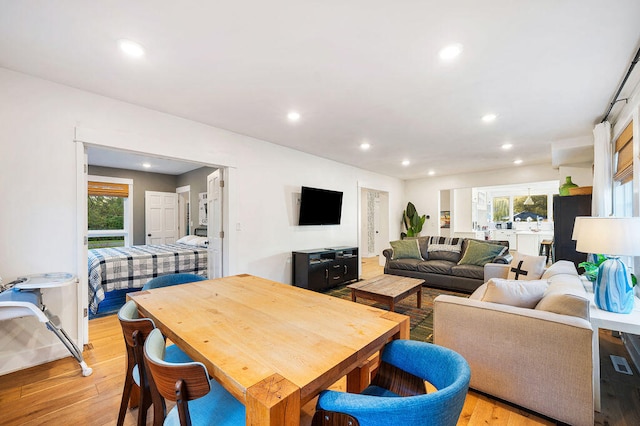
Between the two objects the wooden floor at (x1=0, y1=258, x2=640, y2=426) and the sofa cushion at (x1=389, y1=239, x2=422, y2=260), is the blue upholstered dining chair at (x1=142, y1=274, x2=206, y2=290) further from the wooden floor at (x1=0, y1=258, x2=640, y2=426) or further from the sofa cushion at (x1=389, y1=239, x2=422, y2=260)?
the sofa cushion at (x1=389, y1=239, x2=422, y2=260)

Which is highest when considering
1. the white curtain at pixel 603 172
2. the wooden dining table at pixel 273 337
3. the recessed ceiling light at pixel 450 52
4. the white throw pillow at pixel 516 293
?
the recessed ceiling light at pixel 450 52

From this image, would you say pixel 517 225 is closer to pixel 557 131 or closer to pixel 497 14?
pixel 557 131

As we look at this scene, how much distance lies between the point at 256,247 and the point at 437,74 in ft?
10.5

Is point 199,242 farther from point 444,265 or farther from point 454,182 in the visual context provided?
point 454,182

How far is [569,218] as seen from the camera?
395cm

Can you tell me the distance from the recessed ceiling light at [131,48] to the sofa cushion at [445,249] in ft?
17.1

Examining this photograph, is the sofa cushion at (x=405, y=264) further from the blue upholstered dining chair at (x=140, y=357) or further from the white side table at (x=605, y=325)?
the blue upholstered dining chair at (x=140, y=357)

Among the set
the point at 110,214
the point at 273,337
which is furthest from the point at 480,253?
the point at 110,214

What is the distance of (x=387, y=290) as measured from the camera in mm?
3248

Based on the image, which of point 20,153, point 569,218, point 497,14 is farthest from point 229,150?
point 569,218

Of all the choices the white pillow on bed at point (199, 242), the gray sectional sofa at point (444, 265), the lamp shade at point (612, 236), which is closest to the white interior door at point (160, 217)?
the white pillow on bed at point (199, 242)

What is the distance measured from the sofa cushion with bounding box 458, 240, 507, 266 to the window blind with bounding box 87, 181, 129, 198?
7.71 m

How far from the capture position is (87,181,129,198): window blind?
20.3 ft

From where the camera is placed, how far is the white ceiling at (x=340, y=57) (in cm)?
160
